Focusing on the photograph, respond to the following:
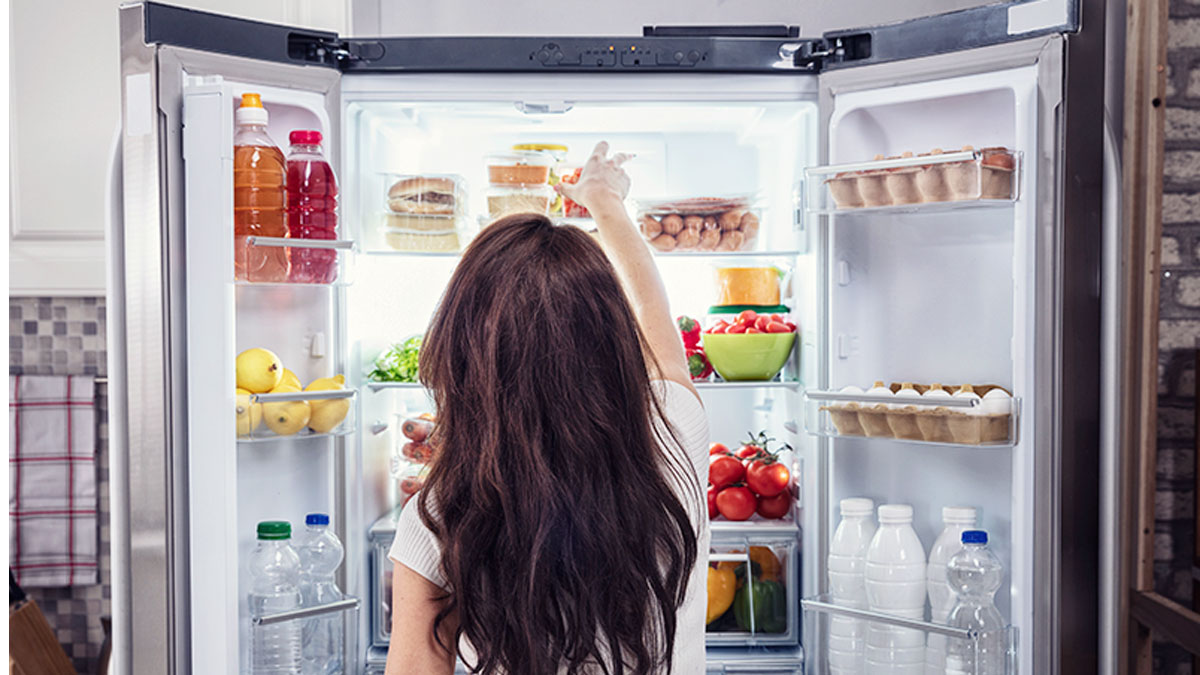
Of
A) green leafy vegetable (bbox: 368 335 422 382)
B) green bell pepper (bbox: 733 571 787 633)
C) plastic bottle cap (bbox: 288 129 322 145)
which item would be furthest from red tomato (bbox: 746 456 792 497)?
plastic bottle cap (bbox: 288 129 322 145)

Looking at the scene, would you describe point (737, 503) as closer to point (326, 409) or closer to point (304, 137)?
point (326, 409)

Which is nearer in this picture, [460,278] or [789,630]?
[460,278]

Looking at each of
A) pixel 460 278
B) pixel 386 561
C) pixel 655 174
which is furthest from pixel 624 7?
pixel 460 278

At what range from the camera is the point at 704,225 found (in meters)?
2.04

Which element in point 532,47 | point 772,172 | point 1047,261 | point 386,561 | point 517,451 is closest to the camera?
point 517,451

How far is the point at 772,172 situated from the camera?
2223 millimetres

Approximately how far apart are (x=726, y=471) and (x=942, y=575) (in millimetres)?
546

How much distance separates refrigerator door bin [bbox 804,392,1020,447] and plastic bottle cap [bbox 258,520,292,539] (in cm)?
99

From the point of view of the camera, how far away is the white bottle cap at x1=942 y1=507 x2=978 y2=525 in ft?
5.66

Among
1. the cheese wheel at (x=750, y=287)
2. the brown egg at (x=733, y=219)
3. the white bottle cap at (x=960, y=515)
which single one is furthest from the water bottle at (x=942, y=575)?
the brown egg at (x=733, y=219)

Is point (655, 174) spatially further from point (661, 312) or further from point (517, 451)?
point (517, 451)

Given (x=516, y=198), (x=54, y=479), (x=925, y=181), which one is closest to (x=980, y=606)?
(x=925, y=181)

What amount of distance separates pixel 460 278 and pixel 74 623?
2044 mm

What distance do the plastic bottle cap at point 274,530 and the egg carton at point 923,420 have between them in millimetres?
993
